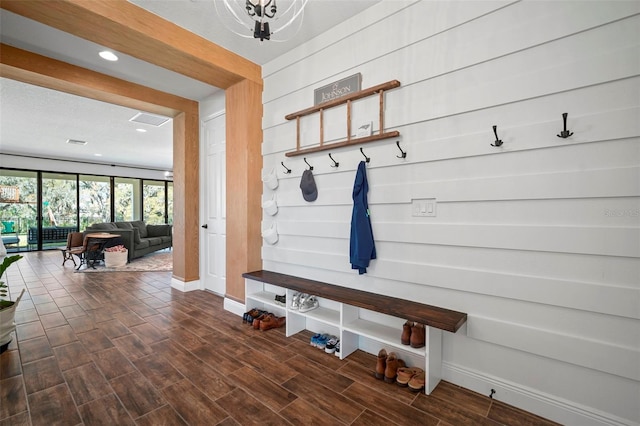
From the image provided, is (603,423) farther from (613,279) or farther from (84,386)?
(84,386)

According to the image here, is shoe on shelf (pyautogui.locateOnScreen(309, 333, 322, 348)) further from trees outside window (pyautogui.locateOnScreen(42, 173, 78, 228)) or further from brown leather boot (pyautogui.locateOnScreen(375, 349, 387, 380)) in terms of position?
trees outside window (pyautogui.locateOnScreen(42, 173, 78, 228))

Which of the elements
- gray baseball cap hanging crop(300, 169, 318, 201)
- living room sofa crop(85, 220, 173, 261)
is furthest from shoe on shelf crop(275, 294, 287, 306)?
living room sofa crop(85, 220, 173, 261)

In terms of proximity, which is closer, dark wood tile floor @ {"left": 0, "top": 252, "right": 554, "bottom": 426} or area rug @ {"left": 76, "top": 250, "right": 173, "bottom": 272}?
dark wood tile floor @ {"left": 0, "top": 252, "right": 554, "bottom": 426}

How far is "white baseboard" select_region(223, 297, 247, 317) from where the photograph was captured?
314 centimetres

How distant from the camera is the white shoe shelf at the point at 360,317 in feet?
6.06

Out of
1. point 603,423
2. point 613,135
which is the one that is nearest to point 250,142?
point 613,135

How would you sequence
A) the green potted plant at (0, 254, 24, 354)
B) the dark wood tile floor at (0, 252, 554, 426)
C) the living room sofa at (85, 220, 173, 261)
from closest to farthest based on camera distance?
the dark wood tile floor at (0, 252, 554, 426)
the green potted plant at (0, 254, 24, 354)
the living room sofa at (85, 220, 173, 261)

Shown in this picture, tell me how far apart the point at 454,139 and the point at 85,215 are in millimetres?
10773

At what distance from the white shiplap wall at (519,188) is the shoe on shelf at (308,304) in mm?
479

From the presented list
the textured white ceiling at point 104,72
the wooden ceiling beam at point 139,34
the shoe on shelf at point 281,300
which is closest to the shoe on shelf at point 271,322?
the shoe on shelf at point 281,300

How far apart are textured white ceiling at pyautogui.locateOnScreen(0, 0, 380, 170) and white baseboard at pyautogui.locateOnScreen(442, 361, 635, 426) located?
9.33 feet

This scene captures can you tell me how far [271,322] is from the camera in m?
2.80

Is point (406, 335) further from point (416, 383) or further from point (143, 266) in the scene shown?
point (143, 266)

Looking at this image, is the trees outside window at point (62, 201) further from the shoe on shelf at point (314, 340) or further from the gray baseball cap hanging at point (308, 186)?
the shoe on shelf at point (314, 340)
